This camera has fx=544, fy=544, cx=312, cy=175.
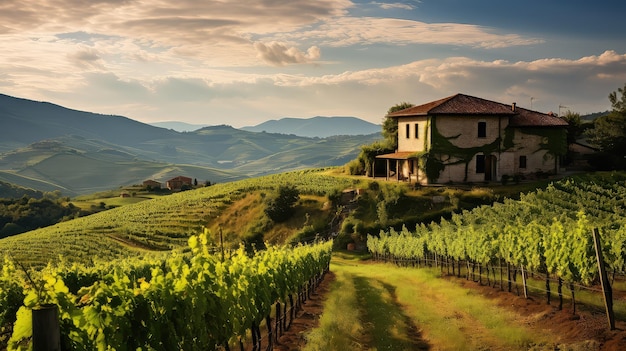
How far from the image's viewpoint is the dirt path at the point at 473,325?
12789 millimetres

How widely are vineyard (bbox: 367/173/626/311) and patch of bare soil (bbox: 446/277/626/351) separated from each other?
68 centimetres

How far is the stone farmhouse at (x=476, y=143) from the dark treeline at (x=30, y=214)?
7430cm

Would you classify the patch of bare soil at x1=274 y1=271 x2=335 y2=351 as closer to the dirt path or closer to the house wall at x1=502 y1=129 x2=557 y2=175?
the dirt path

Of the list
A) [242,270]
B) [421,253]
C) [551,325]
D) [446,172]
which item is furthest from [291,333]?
[446,172]

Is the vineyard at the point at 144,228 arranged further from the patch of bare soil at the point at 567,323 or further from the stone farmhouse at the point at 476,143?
the patch of bare soil at the point at 567,323

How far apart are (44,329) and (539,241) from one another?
16866 millimetres

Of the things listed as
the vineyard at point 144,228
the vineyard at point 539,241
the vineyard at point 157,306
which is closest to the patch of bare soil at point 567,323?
the vineyard at point 539,241

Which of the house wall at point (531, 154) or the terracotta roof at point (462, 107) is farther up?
the terracotta roof at point (462, 107)

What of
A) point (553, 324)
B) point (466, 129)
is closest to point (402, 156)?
point (466, 129)

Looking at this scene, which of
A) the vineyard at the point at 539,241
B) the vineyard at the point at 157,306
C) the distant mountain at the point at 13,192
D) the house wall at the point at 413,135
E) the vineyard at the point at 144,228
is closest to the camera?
the vineyard at the point at 157,306

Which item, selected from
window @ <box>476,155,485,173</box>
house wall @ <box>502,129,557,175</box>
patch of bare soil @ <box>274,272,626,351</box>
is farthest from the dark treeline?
patch of bare soil @ <box>274,272,626,351</box>

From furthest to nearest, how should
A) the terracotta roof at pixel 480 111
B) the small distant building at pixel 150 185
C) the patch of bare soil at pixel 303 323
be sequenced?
the small distant building at pixel 150 185 < the terracotta roof at pixel 480 111 < the patch of bare soil at pixel 303 323

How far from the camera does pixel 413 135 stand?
5416 cm

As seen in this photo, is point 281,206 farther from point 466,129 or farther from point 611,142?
point 611,142
